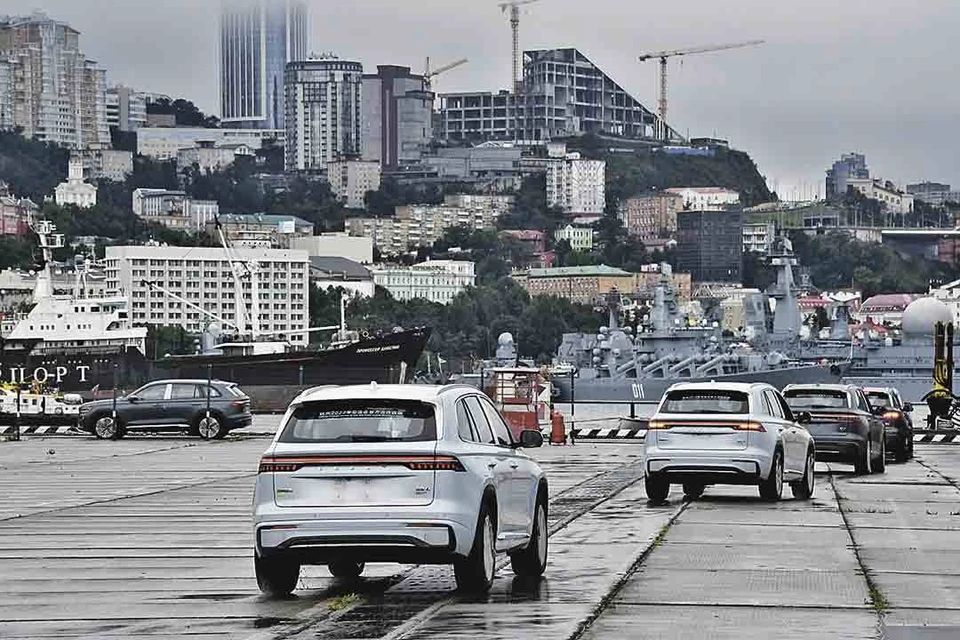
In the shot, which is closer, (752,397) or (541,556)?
(541,556)

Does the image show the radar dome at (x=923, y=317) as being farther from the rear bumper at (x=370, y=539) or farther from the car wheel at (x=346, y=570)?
the rear bumper at (x=370, y=539)

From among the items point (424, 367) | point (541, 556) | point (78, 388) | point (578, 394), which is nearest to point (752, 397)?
point (541, 556)

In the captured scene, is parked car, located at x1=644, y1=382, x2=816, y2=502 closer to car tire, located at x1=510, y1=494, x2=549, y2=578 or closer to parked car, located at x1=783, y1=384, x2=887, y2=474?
parked car, located at x1=783, y1=384, x2=887, y2=474

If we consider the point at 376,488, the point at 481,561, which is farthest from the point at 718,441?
the point at 376,488

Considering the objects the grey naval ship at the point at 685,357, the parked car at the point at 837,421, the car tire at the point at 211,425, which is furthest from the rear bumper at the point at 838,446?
the grey naval ship at the point at 685,357

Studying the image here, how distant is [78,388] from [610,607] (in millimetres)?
88811

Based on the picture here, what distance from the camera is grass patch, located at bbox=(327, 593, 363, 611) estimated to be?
51.2ft

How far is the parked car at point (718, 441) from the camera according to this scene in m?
25.5

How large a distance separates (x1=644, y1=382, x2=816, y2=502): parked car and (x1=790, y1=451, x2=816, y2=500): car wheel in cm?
51

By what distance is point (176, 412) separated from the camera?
154ft

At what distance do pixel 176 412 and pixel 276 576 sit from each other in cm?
3113

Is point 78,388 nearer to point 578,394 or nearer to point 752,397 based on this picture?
point 578,394

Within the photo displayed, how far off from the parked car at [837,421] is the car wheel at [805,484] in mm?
4523

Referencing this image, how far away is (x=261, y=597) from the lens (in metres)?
16.3
